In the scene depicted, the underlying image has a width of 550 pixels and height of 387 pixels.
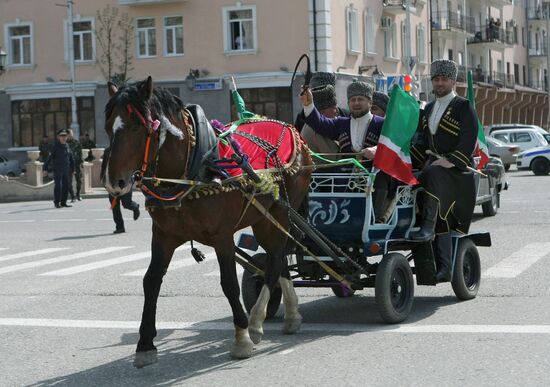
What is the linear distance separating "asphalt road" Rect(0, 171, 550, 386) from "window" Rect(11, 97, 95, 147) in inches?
1266

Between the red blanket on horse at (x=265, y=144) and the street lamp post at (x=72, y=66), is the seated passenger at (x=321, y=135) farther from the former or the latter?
the street lamp post at (x=72, y=66)

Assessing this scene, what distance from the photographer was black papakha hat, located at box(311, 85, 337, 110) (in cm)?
1054

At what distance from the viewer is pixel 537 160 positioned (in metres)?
40.2

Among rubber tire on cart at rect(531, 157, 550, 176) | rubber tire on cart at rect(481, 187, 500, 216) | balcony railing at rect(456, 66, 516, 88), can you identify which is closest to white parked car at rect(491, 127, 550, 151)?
rubber tire on cart at rect(531, 157, 550, 176)

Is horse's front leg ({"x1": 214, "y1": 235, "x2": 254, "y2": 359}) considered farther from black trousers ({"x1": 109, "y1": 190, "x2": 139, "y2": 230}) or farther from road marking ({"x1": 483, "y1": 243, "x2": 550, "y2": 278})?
black trousers ({"x1": 109, "y1": 190, "x2": 139, "y2": 230})

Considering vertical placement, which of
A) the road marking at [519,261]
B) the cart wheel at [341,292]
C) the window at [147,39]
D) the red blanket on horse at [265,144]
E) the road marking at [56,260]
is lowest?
the road marking at [56,260]

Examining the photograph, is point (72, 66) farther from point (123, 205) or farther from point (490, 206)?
point (490, 206)

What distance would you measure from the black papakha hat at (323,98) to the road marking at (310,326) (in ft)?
7.34

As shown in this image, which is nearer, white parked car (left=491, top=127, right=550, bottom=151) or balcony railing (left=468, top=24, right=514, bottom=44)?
white parked car (left=491, top=127, right=550, bottom=151)

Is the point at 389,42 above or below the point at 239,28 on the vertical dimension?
below

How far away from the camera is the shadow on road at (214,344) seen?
7.54 m

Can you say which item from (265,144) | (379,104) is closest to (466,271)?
(379,104)

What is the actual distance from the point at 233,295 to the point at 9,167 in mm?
39172

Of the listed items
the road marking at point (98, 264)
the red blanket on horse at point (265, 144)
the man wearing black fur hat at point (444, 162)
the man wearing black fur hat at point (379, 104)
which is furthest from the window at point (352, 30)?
the red blanket on horse at point (265, 144)
